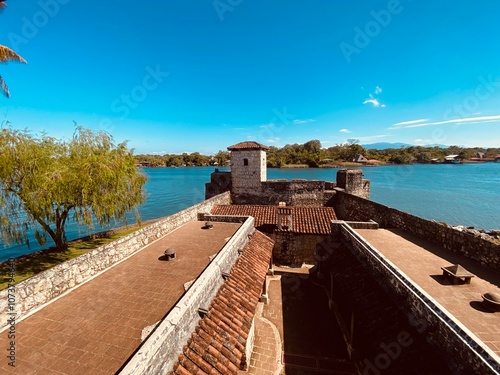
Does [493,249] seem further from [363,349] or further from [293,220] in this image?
[293,220]

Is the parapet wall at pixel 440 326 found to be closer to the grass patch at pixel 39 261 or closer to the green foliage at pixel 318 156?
the grass patch at pixel 39 261

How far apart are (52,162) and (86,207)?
2.84 metres

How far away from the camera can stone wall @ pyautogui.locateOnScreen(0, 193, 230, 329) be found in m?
5.87

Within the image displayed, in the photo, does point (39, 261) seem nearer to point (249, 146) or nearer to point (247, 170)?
point (247, 170)

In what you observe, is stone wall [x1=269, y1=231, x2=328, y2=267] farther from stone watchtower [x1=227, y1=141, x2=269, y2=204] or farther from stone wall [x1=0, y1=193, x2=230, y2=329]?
stone watchtower [x1=227, y1=141, x2=269, y2=204]

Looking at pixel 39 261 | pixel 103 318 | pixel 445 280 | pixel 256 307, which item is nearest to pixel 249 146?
pixel 256 307

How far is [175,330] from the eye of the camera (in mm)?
4754

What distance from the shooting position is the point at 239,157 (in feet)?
80.1

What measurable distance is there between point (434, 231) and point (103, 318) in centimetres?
1327

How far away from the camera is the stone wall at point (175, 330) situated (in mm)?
3871

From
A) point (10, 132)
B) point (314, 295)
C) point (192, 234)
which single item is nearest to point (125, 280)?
point (192, 234)

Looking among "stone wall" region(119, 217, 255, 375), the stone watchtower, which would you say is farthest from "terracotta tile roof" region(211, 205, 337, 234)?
"stone wall" region(119, 217, 255, 375)

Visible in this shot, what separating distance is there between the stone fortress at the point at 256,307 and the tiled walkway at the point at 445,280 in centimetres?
5

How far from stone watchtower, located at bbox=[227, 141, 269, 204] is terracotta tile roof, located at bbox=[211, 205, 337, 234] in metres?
5.88
